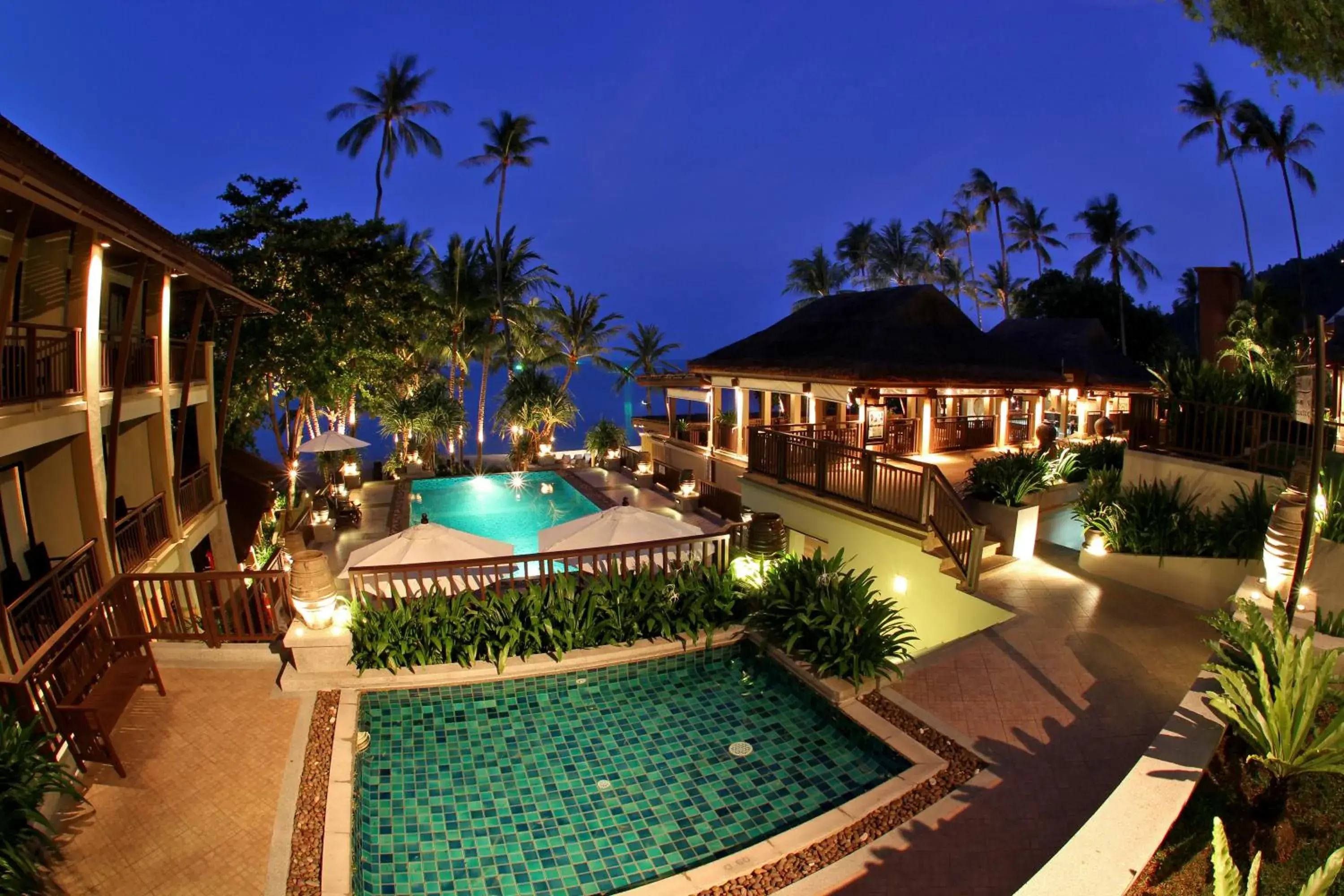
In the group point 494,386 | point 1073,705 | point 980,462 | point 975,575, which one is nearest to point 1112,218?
point 980,462

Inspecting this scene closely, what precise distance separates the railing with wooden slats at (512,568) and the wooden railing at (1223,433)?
22.4ft

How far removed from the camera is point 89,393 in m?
9.14

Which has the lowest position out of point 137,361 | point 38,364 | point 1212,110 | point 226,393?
point 226,393

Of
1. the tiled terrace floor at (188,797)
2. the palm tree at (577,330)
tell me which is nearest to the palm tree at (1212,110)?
the palm tree at (577,330)

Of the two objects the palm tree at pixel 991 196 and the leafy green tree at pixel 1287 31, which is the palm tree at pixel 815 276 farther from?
the leafy green tree at pixel 1287 31

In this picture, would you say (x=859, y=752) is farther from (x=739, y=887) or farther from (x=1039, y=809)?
(x=739, y=887)

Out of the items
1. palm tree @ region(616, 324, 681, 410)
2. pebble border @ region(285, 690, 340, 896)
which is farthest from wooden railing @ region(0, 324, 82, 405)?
palm tree @ region(616, 324, 681, 410)

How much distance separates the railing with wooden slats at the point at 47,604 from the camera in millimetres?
6793

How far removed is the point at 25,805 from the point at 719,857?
4693 mm

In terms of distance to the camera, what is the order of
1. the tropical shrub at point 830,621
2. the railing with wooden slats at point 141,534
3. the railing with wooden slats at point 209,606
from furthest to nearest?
the railing with wooden slats at point 141,534 < the railing with wooden slats at point 209,606 < the tropical shrub at point 830,621

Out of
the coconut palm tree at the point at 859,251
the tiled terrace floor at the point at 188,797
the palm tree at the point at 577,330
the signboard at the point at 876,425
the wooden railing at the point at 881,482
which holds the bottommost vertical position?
the tiled terrace floor at the point at 188,797

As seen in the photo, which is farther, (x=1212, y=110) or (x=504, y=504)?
(x=1212, y=110)

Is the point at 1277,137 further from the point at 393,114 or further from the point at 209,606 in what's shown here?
the point at 209,606

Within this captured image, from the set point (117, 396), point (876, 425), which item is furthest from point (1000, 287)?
point (117, 396)
